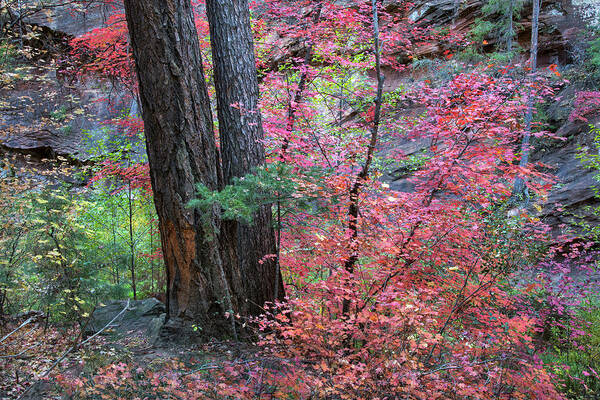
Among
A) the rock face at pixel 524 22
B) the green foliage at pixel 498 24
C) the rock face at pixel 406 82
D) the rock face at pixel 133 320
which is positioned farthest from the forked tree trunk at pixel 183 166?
the rock face at pixel 524 22

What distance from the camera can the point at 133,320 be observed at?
Answer: 14.6 ft

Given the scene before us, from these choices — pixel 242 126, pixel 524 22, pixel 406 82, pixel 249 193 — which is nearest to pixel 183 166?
pixel 249 193

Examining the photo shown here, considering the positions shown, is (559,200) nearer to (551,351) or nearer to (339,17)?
(551,351)

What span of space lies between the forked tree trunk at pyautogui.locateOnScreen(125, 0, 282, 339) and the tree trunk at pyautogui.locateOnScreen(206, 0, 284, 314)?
256 mm

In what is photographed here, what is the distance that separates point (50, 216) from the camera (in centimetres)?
471

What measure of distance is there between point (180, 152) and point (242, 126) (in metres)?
0.98

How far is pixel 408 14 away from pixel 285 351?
1423cm

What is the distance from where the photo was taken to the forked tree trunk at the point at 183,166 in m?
3.18

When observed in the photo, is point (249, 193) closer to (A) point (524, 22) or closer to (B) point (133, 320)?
(B) point (133, 320)

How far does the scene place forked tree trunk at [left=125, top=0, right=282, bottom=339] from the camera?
10.4 feet

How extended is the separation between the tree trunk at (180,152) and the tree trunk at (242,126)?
1.61 ft

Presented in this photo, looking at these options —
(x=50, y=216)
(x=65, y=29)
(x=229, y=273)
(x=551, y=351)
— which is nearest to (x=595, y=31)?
(x=551, y=351)

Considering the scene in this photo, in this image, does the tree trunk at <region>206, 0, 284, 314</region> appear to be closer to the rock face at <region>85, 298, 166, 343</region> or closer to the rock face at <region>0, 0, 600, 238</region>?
the rock face at <region>85, 298, 166, 343</region>

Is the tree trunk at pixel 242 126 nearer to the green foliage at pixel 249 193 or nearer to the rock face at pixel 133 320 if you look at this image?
the green foliage at pixel 249 193
